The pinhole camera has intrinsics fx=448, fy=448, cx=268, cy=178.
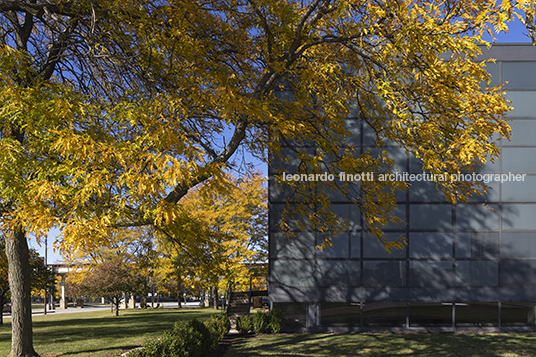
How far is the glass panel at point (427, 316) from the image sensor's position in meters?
18.5

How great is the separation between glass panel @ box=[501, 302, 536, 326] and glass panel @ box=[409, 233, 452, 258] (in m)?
3.35

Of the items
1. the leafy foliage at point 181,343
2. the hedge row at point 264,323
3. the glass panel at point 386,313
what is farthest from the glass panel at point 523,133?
the leafy foliage at point 181,343

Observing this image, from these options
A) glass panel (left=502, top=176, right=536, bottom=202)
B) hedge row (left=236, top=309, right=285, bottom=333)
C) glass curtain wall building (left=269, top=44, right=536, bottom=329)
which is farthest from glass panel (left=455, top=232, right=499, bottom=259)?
hedge row (left=236, top=309, right=285, bottom=333)

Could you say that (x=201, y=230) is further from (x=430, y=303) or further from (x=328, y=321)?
(x=430, y=303)

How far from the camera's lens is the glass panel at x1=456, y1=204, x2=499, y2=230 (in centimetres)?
1847

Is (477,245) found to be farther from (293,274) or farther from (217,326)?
(217,326)

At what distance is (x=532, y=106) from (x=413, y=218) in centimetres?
692

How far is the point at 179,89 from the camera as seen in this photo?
25.5 ft

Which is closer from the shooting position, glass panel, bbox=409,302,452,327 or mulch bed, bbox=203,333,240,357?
mulch bed, bbox=203,333,240,357

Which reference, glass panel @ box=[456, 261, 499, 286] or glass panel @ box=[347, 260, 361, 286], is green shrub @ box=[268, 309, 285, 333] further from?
glass panel @ box=[456, 261, 499, 286]

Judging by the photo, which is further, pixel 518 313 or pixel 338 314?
pixel 338 314

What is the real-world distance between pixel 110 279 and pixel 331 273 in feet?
53.2

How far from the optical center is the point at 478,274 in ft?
59.8

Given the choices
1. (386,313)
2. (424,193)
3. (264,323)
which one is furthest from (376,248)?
(264,323)
